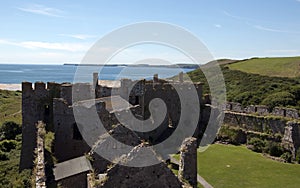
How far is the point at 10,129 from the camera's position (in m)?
38.4

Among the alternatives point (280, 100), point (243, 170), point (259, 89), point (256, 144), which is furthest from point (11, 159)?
point (259, 89)

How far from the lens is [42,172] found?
33.0ft

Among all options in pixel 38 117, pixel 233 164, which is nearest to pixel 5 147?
pixel 38 117

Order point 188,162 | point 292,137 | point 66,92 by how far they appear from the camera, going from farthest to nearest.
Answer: point 292,137
point 66,92
point 188,162

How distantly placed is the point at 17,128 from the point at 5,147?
805 centimetres

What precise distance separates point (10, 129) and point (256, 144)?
84.1 feet

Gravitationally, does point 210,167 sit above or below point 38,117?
below

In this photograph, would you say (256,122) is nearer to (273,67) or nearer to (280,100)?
(280,100)

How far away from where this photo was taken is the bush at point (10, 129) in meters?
37.7

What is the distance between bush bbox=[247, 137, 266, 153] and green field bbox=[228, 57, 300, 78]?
3469 centimetres

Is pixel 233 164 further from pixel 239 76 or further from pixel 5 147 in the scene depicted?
pixel 239 76

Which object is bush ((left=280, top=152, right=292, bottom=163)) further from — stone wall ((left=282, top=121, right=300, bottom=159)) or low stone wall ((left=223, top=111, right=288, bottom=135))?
low stone wall ((left=223, top=111, right=288, bottom=135))

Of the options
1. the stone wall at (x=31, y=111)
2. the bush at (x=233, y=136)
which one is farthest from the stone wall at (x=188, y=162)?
the bush at (x=233, y=136)

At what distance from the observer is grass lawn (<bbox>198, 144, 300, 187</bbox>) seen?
55.6 feet
